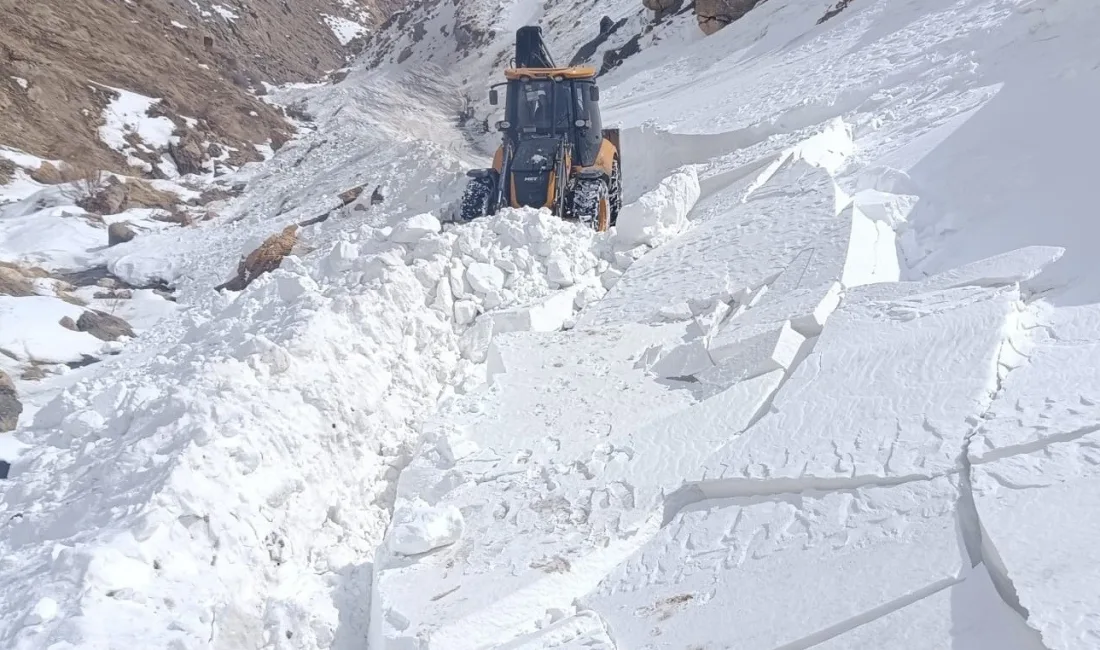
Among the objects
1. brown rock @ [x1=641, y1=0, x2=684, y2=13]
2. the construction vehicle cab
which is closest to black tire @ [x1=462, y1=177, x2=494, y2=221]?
the construction vehicle cab

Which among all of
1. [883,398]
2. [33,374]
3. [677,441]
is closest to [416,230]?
[677,441]

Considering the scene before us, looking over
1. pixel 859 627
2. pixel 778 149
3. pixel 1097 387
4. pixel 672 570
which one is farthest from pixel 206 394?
pixel 778 149

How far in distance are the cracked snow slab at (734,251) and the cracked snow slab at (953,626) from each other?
302 cm

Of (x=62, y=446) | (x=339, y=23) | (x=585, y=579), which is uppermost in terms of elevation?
(x=339, y=23)

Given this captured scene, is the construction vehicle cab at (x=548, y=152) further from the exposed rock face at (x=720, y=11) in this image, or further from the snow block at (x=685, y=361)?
the exposed rock face at (x=720, y=11)

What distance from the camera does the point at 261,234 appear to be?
12242 millimetres


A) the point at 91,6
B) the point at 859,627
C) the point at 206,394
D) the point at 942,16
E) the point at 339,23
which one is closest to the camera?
the point at 859,627

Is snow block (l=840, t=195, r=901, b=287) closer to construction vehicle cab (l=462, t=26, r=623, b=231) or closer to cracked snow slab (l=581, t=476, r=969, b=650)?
cracked snow slab (l=581, t=476, r=969, b=650)

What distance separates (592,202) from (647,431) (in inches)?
156

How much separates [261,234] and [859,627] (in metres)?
11.2

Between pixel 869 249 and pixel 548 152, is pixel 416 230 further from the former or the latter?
pixel 869 249

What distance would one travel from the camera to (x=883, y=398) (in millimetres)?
3715

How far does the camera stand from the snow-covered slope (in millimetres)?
2963

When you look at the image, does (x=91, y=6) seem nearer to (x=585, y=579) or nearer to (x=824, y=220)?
(x=824, y=220)
